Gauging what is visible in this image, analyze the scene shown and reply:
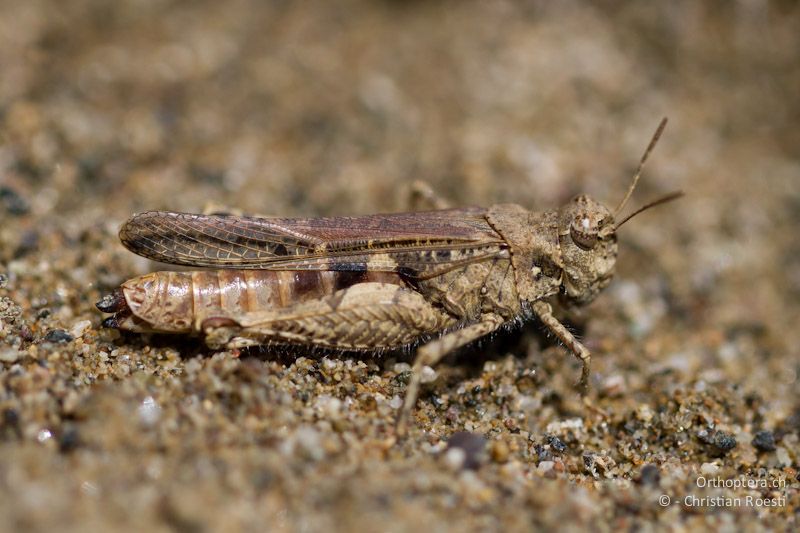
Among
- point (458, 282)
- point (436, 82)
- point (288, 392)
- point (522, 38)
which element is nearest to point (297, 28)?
point (436, 82)

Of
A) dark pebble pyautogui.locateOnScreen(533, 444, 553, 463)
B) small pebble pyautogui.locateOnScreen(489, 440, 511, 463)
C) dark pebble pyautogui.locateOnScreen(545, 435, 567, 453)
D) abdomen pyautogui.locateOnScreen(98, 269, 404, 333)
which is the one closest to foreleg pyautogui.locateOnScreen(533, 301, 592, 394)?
dark pebble pyautogui.locateOnScreen(545, 435, 567, 453)

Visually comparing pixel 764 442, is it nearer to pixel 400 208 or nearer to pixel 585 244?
pixel 585 244

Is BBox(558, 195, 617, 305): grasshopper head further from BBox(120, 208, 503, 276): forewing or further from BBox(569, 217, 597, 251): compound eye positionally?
BBox(120, 208, 503, 276): forewing

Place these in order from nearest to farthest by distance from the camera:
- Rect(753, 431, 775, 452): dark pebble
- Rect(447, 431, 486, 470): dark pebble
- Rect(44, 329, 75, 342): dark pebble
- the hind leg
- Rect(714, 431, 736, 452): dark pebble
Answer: Rect(447, 431, 486, 470): dark pebble
the hind leg
Rect(44, 329, 75, 342): dark pebble
Rect(714, 431, 736, 452): dark pebble
Rect(753, 431, 775, 452): dark pebble

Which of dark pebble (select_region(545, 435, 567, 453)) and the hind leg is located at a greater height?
the hind leg

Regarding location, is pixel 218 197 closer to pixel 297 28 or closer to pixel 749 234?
pixel 297 28

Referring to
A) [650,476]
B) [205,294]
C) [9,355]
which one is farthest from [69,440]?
[650,476]

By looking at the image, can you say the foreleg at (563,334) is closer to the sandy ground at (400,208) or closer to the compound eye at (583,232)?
the sandy ground at (400,208)
